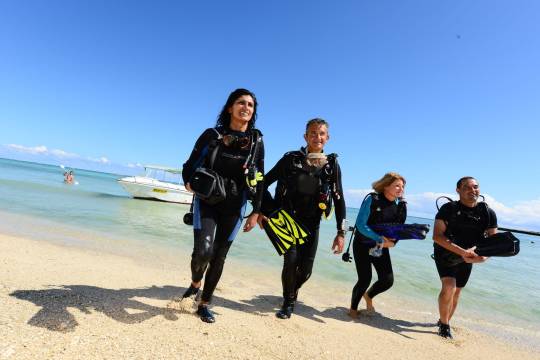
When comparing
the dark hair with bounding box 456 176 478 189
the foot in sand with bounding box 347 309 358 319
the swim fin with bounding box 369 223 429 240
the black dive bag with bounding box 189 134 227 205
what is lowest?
the foot in sand with bounding box 347 309 358 319

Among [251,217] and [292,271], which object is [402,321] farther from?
[251,217]

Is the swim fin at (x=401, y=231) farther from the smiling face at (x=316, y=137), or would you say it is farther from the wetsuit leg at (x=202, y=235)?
the wetsuit leg at (x=202, y=235)

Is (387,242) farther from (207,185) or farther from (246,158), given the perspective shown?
(207,185)

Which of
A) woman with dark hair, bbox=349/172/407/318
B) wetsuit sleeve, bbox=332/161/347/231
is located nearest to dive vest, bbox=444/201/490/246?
woman with dark hair, bbox=349/172/407/318

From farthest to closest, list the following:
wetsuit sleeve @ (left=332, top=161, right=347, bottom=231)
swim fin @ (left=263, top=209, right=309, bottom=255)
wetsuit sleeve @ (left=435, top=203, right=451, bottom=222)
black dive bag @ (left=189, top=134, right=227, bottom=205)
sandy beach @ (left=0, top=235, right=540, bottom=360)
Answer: wetsuit sleeve @ (left=435, top=203, right=451, bottom=222)
wetsuit sleeve @ (left=332, top=161, right=347, bottom=231)
swim fin @ (left=263, top=209, right=309, bottom=255)
black dive bag @ (left=189, top=134, right=227, bottom=205)
sandy beach @ (left=0, top=235, right=540, bottom=360)

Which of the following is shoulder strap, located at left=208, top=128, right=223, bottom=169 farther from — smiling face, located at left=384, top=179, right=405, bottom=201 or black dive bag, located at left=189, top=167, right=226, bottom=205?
smiling face, located at left=384, top=179, right=405, bottom=201

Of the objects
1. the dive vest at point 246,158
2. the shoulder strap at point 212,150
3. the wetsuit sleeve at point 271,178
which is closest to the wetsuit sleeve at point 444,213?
the wetsuit sleeve at point 271,178

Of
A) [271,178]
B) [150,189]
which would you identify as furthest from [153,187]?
[271,178]

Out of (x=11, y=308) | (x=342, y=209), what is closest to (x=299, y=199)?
(x=342, y=209)

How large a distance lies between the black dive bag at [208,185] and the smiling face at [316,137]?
144 cm

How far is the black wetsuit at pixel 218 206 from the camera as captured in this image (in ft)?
11.1

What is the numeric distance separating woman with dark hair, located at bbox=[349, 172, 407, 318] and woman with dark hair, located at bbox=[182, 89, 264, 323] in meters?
1.72

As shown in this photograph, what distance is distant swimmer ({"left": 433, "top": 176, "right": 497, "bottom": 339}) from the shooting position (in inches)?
169

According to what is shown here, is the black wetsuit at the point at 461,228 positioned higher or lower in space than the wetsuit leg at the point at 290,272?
higher
